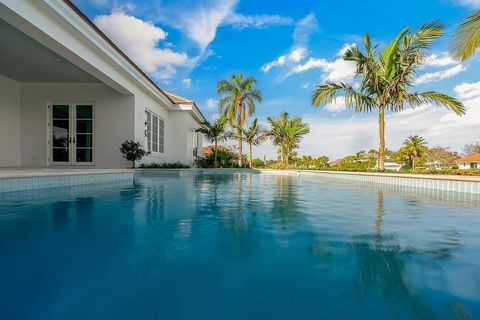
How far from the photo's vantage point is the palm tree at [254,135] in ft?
81.0

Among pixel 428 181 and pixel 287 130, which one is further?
pixel 287 130

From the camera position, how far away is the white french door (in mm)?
12656

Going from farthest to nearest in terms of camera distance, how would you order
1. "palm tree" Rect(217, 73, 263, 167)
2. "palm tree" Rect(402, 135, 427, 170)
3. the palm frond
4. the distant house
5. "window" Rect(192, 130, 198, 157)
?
"palm tree" Rect(402, 135, 427, 170)
the distant house
"window" Rect(192, 130, 198, 157)
"palm tree" Rect(217, 73, 263, 167)
the palm frond

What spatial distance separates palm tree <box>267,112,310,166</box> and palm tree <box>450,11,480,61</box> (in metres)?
19.9

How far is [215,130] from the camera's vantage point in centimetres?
2108

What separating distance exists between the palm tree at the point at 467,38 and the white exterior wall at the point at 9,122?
16.0m

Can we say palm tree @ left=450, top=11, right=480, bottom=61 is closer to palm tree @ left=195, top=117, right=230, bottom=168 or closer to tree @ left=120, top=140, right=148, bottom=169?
tree @ left=120, top=140, right=148, bottom=169

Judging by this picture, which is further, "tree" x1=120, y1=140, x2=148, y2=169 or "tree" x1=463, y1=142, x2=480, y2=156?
"tree" x1=463, y1=142, x2=480, y2=156

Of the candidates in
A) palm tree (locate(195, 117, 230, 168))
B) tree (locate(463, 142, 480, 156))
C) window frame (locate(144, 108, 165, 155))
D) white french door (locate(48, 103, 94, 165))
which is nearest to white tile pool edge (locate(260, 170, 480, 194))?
window frame (locate(144, 108, 165, 155))

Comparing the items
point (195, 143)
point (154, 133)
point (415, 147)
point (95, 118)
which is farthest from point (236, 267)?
point (415, 147)

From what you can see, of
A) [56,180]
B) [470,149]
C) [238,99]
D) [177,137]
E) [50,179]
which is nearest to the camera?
[50,179]

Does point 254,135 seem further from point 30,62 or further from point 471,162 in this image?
point 471,162

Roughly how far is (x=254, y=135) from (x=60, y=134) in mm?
15758

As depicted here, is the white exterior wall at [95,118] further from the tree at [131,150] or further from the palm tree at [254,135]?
the palm tree at [254,135]
